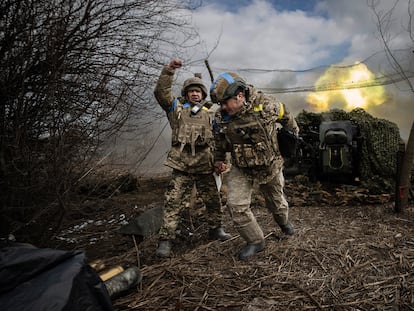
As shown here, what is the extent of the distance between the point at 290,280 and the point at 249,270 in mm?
388

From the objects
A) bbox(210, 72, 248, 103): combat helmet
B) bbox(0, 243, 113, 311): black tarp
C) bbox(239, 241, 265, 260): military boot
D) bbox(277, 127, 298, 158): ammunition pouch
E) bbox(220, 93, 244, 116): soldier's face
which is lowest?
bbox(239, 241, 265, 260): military boot

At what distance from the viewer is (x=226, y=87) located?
3.07 metres

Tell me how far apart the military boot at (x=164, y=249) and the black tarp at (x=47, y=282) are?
65.3 inches

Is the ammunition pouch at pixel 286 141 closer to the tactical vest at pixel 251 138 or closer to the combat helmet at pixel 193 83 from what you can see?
the tactical vest at pixel 251 138

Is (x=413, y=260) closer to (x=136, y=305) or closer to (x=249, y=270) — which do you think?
(x=249, y=270)

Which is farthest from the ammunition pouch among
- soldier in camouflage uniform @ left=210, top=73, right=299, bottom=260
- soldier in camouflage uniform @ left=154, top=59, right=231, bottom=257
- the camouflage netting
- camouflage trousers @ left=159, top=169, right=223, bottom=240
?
the camouflage netting

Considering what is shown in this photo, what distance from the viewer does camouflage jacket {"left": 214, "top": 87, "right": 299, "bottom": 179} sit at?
10.2ft

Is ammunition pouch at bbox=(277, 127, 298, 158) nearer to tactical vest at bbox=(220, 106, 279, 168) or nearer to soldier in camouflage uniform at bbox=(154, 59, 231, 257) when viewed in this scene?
tactical vest at bbox=(220, 106, 279, 168)

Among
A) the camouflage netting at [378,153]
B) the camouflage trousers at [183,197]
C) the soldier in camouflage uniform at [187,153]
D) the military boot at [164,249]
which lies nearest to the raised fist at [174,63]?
the soldier in camouflage uniform at [187,153]

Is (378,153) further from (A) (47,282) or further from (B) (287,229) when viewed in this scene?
(A) (47,282)

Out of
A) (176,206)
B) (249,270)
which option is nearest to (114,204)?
(176,206)

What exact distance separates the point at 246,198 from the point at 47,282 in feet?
6.50

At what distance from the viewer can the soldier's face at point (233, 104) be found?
3023 millimetres

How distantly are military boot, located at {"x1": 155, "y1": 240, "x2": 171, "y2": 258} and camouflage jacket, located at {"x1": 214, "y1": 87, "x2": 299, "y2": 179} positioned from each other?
3.90 ft
